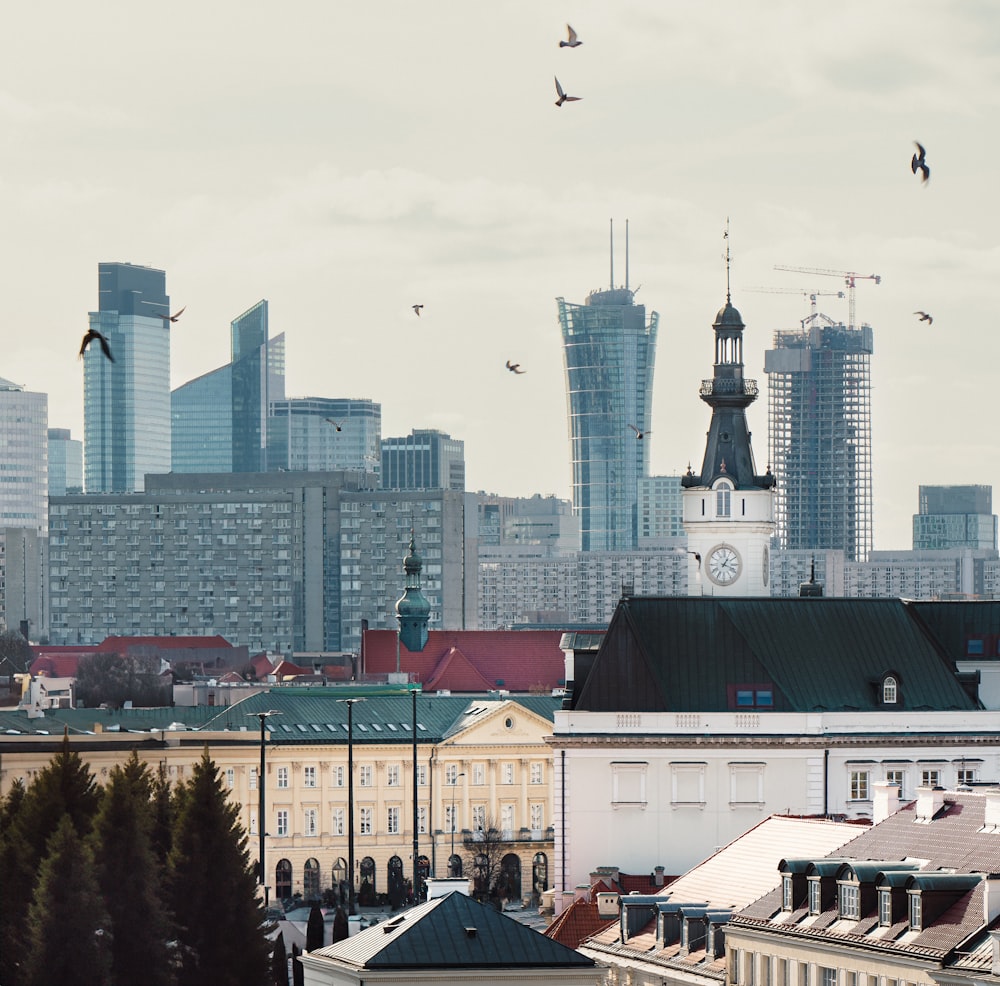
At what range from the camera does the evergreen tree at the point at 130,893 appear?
94188 mm

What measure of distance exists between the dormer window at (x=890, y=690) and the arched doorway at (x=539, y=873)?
44.4 metres

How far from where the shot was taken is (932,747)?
146 meters

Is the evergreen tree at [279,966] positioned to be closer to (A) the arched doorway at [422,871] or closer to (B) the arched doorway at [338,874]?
(A) the arched doorway at [422,871]

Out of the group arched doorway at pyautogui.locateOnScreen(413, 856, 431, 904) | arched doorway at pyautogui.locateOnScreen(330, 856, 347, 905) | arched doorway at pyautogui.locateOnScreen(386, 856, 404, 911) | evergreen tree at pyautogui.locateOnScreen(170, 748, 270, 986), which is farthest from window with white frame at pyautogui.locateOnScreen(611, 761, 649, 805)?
arched doorway at pyautogui.locateOnScreen(330, 856, 347, 905)

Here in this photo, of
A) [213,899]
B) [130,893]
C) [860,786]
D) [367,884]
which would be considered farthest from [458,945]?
[367,884]

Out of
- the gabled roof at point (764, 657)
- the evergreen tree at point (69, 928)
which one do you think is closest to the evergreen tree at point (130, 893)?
the evergreen tree at point (69, 928)

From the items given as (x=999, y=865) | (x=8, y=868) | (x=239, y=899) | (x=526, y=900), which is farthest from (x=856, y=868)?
(x=526, y=900)

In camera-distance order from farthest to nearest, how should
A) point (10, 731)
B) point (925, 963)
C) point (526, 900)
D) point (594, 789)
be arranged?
point (10, 731), point (526, 900), point (594, 789), point (925, 963)

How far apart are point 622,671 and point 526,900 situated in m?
39.5

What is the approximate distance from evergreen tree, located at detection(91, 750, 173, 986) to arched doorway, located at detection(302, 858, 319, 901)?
9146 cm

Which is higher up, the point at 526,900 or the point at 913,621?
the point at 913,621

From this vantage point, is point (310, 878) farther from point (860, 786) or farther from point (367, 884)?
point (860, 786)

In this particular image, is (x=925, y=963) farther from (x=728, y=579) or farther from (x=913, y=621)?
(x=728, y=579)

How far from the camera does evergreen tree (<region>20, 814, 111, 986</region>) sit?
9050 cm
